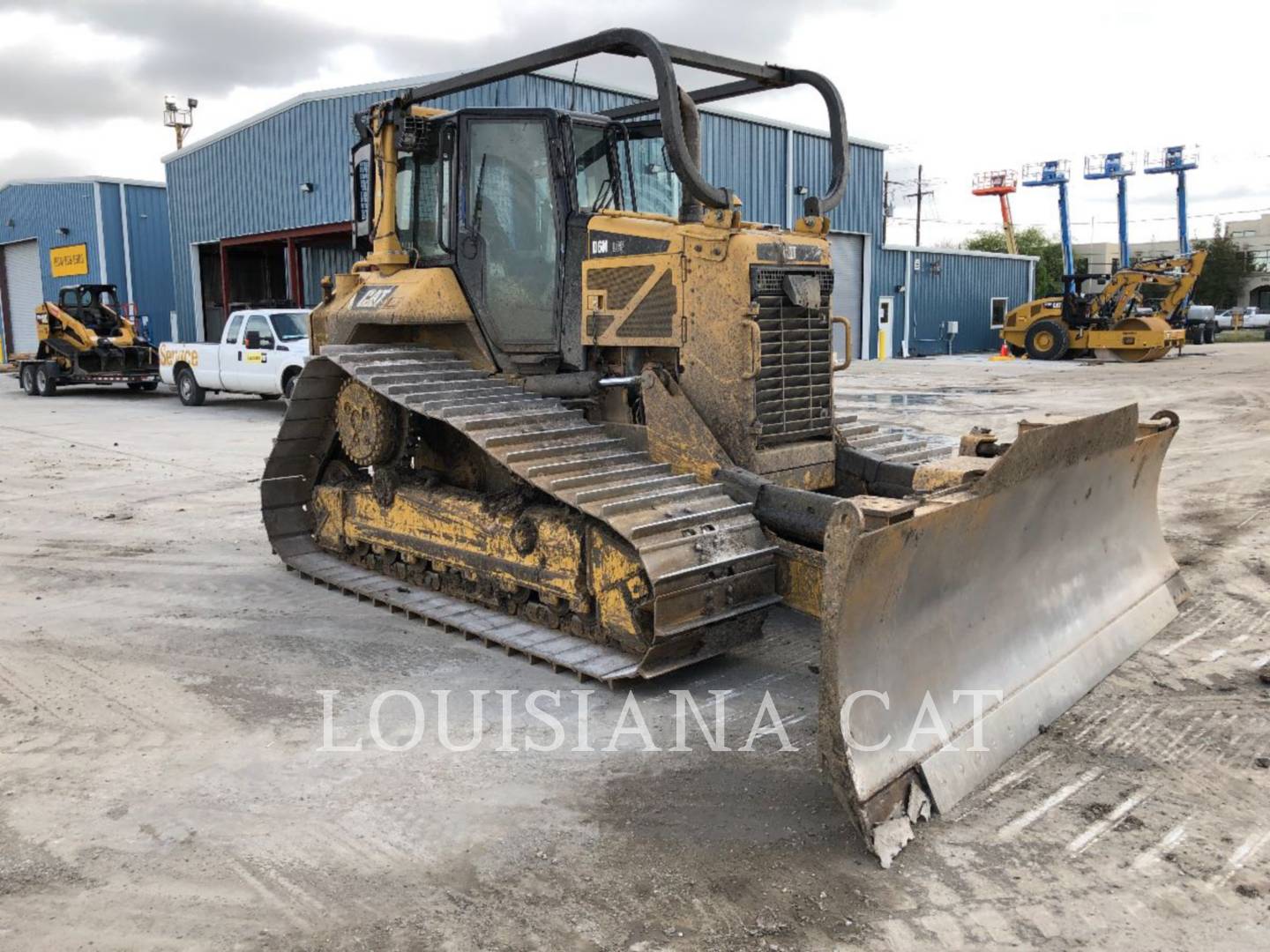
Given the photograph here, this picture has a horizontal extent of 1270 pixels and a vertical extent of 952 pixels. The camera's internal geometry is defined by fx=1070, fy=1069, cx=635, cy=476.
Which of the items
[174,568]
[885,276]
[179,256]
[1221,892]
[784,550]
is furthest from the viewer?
[885,276]

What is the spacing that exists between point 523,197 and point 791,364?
6.28ft

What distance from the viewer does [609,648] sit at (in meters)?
5.18

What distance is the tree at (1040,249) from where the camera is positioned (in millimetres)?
65938

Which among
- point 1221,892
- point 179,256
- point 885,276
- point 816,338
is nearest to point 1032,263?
point 885,276

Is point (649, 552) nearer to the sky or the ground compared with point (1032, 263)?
nearer to the ground

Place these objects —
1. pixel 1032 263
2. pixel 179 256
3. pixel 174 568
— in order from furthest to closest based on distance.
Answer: pixel 1032 263, pixel 179 256, pixel 174 568

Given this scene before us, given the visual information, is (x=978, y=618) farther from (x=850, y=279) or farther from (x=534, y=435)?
(x=850, y=279)

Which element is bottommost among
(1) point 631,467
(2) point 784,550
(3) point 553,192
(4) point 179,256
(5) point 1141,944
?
(5) point 1141,944

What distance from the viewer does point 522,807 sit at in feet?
12.4

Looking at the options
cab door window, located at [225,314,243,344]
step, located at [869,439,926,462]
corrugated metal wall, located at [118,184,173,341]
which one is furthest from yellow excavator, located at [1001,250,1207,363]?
step, located at [869,439,926,462]

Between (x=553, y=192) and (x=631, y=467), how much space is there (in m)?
1.87

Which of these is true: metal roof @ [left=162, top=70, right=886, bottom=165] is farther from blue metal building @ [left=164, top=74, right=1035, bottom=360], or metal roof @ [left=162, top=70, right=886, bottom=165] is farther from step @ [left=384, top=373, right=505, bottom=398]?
step @ [left=384, top=373, right=505, bottom=398]

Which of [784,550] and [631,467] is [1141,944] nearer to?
[784,550]

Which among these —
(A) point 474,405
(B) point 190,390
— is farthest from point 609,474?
(B) point 190,390
